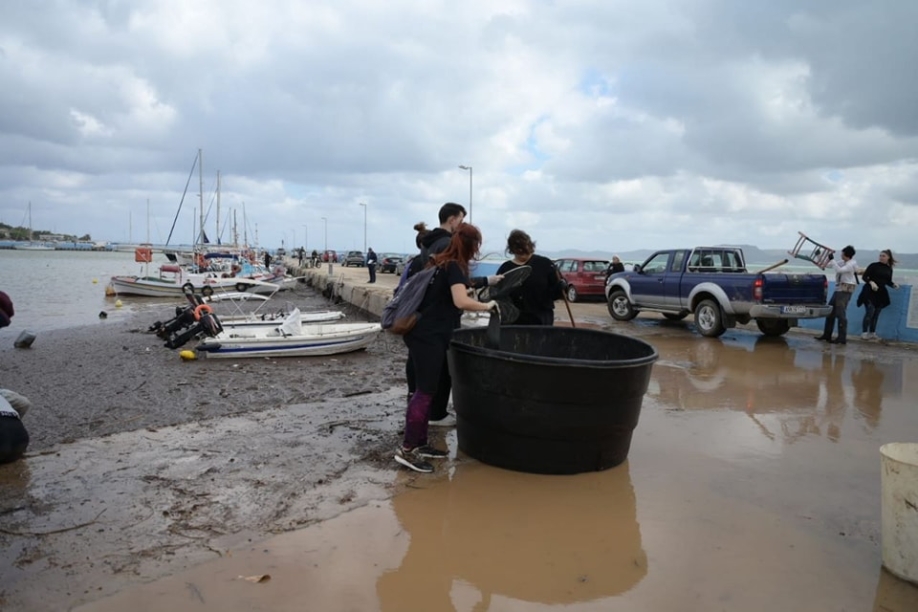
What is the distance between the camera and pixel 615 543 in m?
3.58

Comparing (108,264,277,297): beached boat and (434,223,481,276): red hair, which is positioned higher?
(434,223,481,276): red hair

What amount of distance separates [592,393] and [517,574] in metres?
1.47

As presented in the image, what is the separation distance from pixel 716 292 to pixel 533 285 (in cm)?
733

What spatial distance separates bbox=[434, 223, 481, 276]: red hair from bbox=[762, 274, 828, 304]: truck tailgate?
28.9 ft

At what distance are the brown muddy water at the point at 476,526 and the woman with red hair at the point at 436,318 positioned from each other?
1.75 feet

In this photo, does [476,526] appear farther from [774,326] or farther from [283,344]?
[774,326]

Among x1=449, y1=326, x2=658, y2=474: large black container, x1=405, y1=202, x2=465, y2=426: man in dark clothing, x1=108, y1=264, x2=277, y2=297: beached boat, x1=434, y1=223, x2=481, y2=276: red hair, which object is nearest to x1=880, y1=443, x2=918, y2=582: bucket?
x1=449, y1=326, x2=658, y2=474: large black container

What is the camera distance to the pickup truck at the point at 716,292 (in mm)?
11422

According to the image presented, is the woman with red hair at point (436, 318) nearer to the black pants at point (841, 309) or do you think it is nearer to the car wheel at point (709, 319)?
the car wheel at point (709, 319)

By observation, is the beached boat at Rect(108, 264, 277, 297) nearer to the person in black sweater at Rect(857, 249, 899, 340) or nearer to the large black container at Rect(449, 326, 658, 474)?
the person in black sweater at Rect(857, 249, 899, 340)

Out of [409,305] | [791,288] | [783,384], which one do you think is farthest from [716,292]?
[409,305]

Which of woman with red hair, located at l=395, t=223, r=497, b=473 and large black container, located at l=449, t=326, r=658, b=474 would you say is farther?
woman with red hair, located at l=395, t=223, r=497, b=473

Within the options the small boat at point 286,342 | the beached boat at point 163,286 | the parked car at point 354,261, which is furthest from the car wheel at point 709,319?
the parked car at point 354,261

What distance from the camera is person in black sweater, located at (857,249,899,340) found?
11875mm
